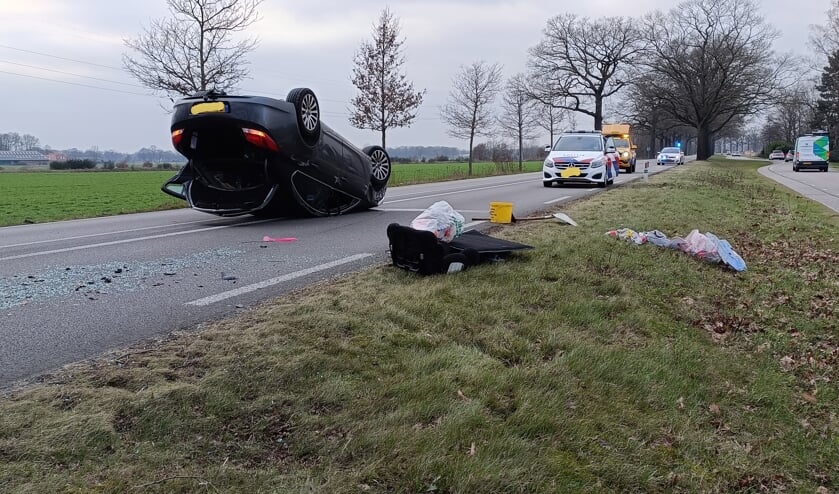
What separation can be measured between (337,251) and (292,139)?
263 cm

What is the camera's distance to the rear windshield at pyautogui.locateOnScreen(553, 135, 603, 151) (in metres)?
19.4

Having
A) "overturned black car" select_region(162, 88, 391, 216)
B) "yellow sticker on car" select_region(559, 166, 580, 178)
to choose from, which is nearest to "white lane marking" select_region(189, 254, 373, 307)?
"overturned black car" select_region(162, 88, 391, 216)

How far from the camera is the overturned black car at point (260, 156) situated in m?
8.64

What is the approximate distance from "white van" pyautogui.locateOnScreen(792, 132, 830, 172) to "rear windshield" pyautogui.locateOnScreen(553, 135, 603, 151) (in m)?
27.2

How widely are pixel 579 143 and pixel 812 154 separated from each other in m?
28.1

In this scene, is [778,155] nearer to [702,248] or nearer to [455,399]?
[702,248]

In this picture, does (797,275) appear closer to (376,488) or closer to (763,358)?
(763,358)

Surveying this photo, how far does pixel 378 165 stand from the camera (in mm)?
11812

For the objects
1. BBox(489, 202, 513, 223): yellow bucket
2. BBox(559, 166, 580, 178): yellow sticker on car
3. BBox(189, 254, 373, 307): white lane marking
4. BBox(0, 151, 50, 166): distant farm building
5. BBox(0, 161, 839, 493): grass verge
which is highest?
BBox(0, 151, 50, 166): distant farm building

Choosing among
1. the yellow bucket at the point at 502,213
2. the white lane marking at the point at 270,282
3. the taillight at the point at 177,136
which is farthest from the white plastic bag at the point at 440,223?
the taillight at the point at 177,136

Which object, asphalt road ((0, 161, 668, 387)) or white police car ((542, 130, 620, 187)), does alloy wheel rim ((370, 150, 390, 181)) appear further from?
white police car ((542, 130, 620, 187))

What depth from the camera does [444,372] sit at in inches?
130

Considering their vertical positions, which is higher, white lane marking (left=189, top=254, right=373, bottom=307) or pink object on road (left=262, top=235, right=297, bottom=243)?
pink object on road (left=262, top=235, right=297, bottom=243)

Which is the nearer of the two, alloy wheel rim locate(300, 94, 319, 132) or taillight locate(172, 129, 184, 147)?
taillight locate(172, 129, 184, 147)
